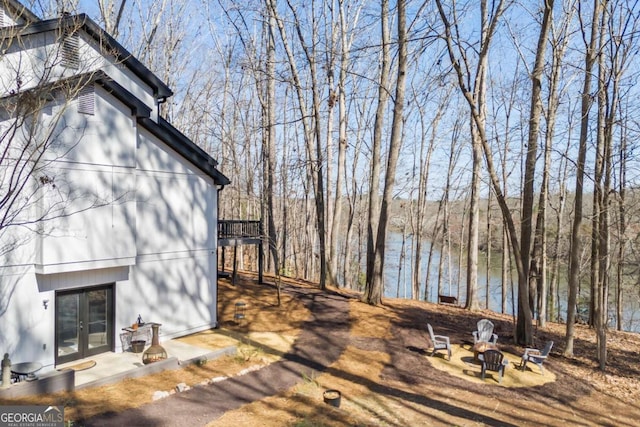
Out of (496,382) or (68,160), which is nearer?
(68,160)

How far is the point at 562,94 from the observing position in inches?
697

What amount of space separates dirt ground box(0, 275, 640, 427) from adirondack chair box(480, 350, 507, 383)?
0.81 feet

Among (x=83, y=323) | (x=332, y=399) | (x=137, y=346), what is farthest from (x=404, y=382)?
(x=83, y=323)

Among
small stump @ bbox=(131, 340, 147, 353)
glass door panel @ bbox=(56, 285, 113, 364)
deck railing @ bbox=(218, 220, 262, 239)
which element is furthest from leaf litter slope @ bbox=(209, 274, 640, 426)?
deck railing @ bbox=(218, 220, 262, 239)

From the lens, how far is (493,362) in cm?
973

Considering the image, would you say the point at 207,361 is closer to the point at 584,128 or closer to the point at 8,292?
the point at 8,292

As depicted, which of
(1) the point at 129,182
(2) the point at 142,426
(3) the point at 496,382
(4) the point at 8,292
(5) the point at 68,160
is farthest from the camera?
(1) the point at 129,182

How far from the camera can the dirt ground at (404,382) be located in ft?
24.5

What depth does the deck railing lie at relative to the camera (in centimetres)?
1487

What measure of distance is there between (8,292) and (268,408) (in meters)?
5.71

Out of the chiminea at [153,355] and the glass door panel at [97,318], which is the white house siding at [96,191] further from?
the chiminea at [153,355]

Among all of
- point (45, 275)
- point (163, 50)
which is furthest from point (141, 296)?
point (163, 50)

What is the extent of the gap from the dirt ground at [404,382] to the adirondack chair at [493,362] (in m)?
0.25

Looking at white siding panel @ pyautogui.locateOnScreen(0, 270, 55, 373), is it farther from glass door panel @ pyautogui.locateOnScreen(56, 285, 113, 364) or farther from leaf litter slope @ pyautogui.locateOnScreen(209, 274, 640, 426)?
leaf litter slope @ pyautogui.locateOnScreen(209, 274, 640, 426)
